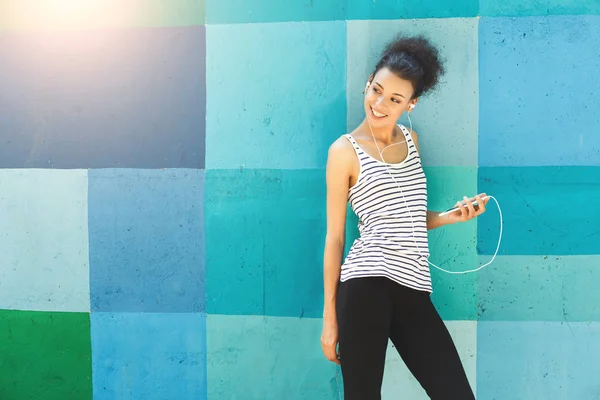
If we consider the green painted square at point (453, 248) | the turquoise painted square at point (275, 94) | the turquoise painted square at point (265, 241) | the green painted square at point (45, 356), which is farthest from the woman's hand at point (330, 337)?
the green painted square at point (45, 356)

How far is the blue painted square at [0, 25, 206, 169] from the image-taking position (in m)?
2.37

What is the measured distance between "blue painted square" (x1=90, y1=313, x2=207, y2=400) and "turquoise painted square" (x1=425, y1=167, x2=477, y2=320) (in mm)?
1060

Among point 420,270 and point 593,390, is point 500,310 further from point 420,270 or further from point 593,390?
point 420,270

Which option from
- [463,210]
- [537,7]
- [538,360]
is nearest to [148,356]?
[463,210]

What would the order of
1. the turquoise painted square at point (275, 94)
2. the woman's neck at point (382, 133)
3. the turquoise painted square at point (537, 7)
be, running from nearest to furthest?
the woman's neck at point (382, 133) → the turquoise painted square at point (537, 7) → the turquoise painted square at point (275, 94)

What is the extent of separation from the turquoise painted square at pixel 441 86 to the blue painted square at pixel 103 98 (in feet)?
2.23

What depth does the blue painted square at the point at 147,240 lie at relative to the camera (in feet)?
7.84

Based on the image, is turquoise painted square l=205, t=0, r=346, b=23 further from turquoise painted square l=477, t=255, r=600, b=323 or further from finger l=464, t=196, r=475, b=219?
turquoise painted square l=477, t=255, r=600, b=323

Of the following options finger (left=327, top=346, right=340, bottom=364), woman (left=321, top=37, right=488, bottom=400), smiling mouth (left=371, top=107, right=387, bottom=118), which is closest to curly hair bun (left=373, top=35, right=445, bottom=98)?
woman (left=321, top=37, right=488, bottom=400)

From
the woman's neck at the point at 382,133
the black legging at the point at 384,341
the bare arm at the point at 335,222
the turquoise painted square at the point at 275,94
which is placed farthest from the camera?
the turquoise painted square at the point at 275,94

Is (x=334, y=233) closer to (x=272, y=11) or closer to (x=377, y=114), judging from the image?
(x=377, y=114)

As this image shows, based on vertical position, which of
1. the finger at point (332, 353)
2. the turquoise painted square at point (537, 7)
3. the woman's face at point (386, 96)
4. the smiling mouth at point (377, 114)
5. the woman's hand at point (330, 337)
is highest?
the turquoise painted square at point (537, 7)

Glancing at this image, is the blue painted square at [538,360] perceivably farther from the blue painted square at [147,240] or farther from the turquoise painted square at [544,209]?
the blue painted square at [147,240]

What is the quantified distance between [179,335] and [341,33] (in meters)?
1.51
